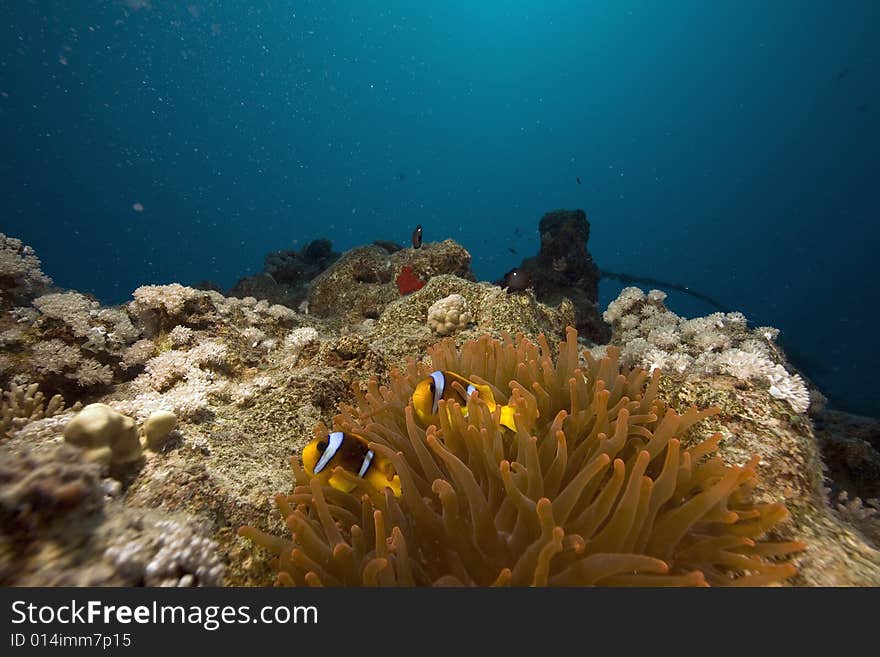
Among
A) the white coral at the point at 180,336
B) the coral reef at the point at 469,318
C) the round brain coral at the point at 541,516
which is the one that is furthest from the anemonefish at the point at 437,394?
the white coral at the point at 180,336

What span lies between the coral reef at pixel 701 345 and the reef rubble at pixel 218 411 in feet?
0.07

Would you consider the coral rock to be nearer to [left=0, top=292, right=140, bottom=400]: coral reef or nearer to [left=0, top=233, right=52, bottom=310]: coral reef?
[left=0, top=292, right=140, bottom=400]: coral reef

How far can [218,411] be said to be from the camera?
344 cm

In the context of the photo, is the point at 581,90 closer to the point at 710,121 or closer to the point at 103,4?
the point at 710,121

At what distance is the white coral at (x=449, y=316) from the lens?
482 cm

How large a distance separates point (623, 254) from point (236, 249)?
12013 cm

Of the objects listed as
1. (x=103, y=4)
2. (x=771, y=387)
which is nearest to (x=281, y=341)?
(x=771, y=387)

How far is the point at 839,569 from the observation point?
181cm

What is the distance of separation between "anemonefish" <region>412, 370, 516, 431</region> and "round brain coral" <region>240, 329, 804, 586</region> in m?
0.15

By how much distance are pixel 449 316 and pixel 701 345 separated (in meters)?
3.23

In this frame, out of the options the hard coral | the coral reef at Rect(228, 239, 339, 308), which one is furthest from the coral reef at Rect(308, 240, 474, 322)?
the coral reef at Rect(228, 239, 339, 308)

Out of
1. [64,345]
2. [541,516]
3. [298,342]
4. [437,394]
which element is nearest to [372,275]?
[298,342]

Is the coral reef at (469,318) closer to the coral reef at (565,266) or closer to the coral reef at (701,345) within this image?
the coral reef at (701,345)

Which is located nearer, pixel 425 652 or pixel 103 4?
pixel 425 652
